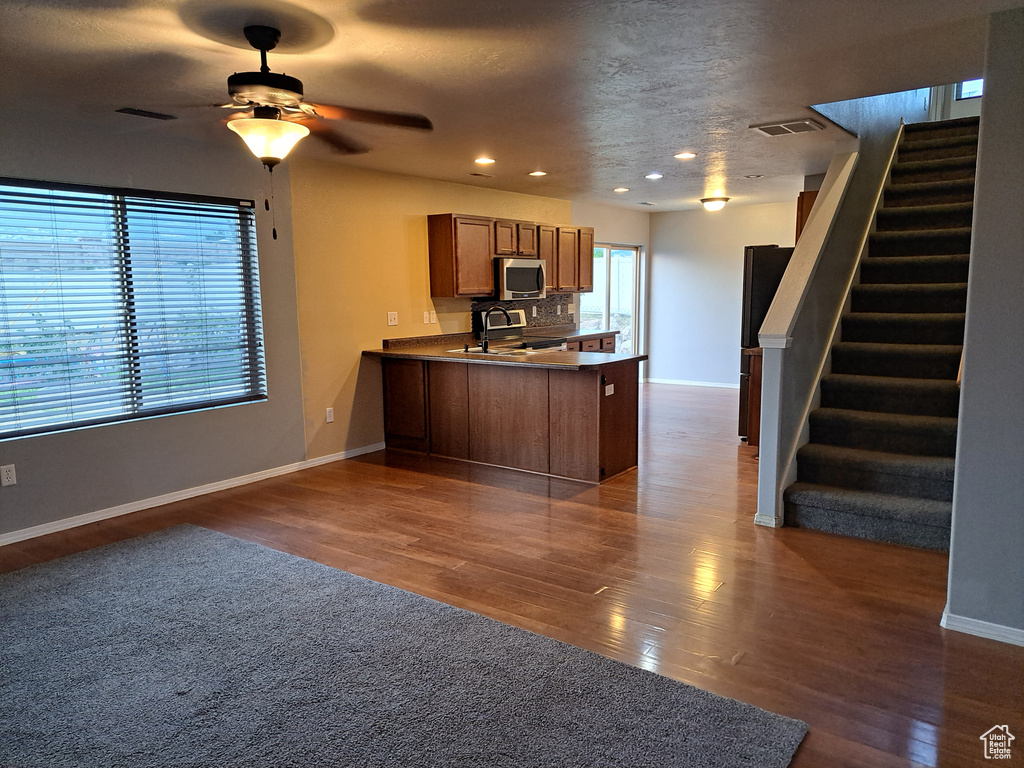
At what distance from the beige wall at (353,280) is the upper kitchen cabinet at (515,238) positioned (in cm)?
52

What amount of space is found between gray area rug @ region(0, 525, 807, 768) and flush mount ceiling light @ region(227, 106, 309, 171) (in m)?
1.90

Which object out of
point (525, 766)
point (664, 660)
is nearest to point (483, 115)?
point (664, 660)

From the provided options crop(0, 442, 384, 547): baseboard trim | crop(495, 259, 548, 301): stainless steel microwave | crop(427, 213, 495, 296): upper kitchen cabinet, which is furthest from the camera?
crop(495, 259, 548, 301): stainless steel microwave

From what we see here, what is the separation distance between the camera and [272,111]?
2.67 meters

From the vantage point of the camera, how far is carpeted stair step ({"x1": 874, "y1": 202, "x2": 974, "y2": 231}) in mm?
4945

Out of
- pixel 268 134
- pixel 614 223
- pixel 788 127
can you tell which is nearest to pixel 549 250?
pixel 614 223

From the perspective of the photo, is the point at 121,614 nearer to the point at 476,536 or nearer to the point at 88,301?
Answer: the point at 476,536

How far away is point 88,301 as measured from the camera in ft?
13.3

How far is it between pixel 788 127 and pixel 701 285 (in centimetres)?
508

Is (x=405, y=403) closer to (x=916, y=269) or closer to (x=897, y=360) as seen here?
(x=897, y=360)

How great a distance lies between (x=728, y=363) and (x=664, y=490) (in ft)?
16.3

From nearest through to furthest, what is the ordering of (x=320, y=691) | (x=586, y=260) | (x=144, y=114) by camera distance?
1. (x=320, y=691)
2. (x=144, y=114)
3. (x=586, y=260)

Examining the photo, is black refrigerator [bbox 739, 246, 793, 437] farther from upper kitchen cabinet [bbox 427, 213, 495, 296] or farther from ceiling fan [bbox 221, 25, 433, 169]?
ceiling fan [bbox 221, 25, 433, 169]

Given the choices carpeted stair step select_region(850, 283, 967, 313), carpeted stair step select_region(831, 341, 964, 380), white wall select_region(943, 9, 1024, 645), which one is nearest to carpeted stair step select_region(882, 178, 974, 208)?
carpeted stair step select_region(850, 283, 967, 313)
